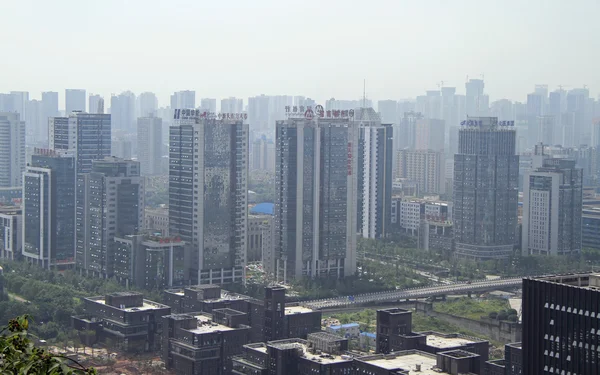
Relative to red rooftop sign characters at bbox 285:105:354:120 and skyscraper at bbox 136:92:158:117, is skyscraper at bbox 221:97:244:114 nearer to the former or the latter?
skyscraper at bbox 136:92:158:117

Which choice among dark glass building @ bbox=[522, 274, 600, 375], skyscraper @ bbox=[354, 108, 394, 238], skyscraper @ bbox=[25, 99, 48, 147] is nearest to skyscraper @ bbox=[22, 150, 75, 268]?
skyscraper @ bbox=[354, 108, 394, 238]

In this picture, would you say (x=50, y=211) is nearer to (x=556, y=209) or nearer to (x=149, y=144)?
(x=556, y=209)

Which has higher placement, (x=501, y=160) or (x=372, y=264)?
(x=501, y=160)

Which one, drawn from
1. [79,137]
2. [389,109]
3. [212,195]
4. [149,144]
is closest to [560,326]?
[212,195]

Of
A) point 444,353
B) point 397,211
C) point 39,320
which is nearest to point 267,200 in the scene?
point 397,211

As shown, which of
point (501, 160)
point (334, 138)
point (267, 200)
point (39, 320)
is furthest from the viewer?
point (267, 200)

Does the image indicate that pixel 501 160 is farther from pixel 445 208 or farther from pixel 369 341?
pixel 369 341

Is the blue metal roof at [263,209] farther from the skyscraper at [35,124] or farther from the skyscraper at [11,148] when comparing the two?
the skyscraper at [35,124]

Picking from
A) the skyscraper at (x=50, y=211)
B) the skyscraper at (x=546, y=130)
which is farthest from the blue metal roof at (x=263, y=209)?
the skyscraper at (x=546, y=130)
